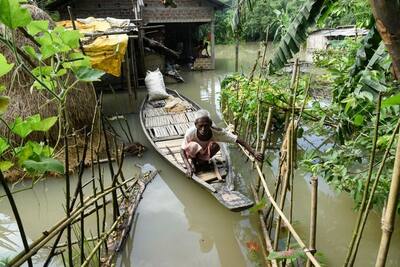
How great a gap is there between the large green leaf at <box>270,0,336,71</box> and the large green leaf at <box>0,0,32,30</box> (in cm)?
248

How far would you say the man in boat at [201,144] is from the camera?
4891 mm

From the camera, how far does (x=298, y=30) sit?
3191mm

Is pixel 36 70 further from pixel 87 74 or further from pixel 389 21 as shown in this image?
pixel 389 21

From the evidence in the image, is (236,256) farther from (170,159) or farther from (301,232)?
(170,159)

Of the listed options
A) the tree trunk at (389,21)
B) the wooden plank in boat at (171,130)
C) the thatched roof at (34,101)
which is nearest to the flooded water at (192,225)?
the wooden plank in boat at (171,130)

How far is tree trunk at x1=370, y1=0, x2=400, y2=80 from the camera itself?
130 centimetres

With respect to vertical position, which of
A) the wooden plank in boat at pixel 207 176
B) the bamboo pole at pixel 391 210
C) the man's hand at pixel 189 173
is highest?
the bamboo pole at pixel 391 210

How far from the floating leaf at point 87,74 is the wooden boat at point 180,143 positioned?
2.79 metres

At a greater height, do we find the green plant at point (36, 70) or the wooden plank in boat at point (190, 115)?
the green plant at point (36, 70)

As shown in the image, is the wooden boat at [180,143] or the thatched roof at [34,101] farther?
the thatched roof at [34,101]

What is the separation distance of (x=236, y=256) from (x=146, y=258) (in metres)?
1.14

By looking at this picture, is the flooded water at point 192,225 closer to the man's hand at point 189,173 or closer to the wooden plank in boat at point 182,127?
the man's hand at point 189,173

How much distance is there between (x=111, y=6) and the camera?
13508mm

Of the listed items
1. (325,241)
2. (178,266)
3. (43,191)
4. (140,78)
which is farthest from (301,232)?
(140,78)
